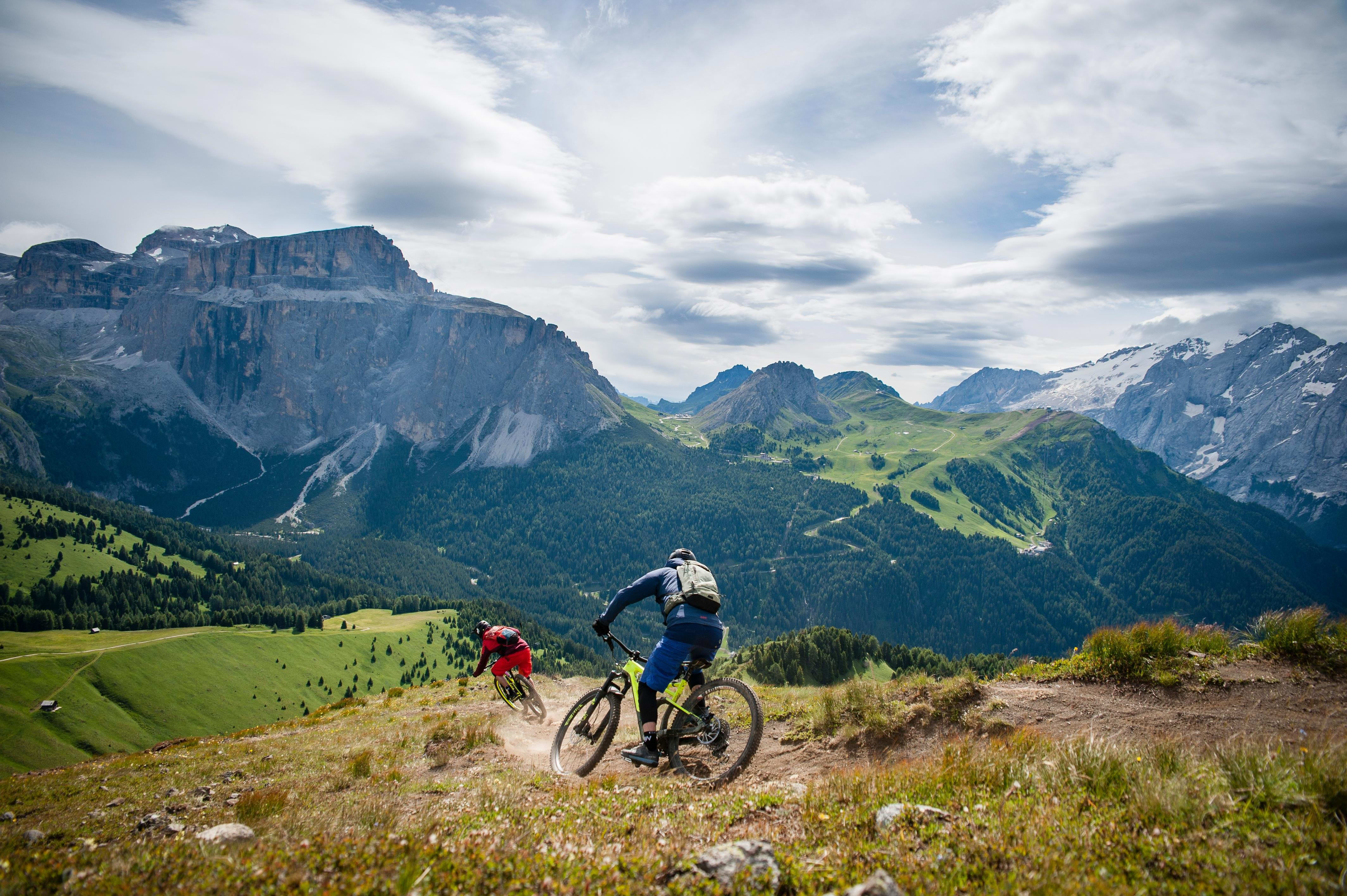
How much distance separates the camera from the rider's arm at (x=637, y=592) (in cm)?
1030

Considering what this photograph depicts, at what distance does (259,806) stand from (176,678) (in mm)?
134293

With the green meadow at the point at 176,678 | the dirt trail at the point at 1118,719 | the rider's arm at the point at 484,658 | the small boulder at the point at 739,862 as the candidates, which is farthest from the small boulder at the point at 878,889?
the green meadow at the point at 176,678

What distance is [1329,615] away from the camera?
12484mm

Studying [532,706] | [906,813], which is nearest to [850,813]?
[906,813]

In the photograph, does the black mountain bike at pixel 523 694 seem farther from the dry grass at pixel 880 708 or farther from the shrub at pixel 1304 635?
the shrub at pixel 1304 635

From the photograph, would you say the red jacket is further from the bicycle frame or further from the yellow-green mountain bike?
the bicycle frame

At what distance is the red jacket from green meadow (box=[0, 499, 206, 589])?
690 ft

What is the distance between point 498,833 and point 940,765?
593 cm

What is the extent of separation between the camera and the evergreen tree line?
57.9 m

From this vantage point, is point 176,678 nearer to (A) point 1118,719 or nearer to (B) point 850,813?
(B) point 850,813

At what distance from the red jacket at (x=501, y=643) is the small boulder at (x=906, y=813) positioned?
1210 cm

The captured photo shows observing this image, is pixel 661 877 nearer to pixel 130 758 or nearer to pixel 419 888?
pixel 419 888

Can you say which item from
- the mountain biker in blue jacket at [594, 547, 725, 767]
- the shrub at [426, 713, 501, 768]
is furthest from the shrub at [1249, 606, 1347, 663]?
the shrub at [426, 713, 501, 768]

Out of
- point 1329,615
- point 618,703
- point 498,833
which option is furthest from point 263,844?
point 1329,615
